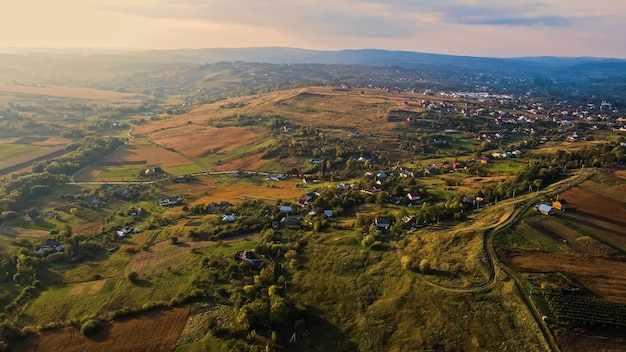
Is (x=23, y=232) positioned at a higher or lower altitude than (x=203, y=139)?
lower

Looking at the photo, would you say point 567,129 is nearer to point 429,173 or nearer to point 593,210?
point 429,173

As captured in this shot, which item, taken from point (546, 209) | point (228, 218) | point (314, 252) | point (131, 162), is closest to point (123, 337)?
point (314, 252)

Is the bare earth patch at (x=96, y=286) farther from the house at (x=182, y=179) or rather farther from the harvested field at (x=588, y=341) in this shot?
the harvested field at (x=588, y=341)

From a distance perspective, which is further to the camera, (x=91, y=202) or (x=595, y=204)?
(x=91, y=202)

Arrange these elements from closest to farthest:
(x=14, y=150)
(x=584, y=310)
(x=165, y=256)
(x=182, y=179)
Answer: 1. (x=584, y=310)
2. (x=165, y=256)
3. (x=182, y=179)
4. (x=14, y=150)

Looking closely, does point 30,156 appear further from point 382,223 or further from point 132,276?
point 382,223

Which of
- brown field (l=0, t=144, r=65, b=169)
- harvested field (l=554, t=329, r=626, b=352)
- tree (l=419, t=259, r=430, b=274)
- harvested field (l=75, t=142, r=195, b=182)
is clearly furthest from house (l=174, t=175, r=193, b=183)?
harvested field (l=554, t=329, r=626, b=352)

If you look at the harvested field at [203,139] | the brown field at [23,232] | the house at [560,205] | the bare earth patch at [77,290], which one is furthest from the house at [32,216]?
the house at [560,205]

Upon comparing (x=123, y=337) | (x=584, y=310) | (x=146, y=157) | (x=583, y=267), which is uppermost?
(x=583, y=267)
